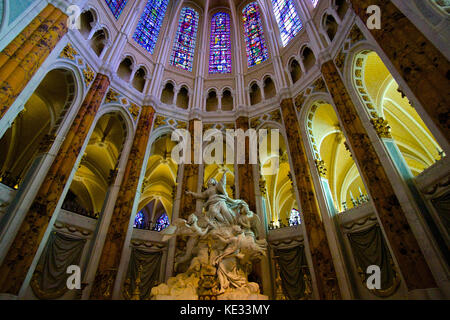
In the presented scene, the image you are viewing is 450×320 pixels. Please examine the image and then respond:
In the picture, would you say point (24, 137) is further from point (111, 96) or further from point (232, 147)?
point (232, 147)

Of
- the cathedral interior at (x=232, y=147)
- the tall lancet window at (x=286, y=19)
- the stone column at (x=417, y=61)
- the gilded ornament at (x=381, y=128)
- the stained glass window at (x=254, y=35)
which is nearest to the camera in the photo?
the stone column at (x=417, y=61)

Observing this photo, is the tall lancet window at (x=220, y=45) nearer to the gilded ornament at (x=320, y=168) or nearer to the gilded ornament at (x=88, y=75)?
the gilded ornament at (x=88, y=75)

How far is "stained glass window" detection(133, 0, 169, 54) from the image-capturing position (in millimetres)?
15341

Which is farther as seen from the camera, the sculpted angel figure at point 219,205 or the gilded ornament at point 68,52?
the gilded ornament at point 68,52

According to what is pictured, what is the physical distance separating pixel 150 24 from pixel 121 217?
13058mm

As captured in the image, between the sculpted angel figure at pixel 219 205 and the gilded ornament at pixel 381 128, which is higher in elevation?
the gilded ornament at pixel 381 128

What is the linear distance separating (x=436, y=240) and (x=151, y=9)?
19256 mm

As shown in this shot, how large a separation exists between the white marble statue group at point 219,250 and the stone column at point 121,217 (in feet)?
7.55

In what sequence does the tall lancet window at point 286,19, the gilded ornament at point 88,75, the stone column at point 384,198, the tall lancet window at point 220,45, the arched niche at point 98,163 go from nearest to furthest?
the stone column at point 384,198 < the gilded ornament at point 88,75 < the tall lancet window at point 286,19 < the arched niche at point 98,163 < the tall lancet window at point 220,45

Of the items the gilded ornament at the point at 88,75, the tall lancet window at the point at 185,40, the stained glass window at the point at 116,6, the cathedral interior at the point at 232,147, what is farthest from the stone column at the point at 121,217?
the stained glass window at the point at 116,6

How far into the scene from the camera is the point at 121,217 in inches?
381

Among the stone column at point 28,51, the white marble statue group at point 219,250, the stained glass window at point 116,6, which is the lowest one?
the white marble statue group at point 219,250

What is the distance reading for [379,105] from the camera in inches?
416

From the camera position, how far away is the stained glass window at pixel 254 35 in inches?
647
